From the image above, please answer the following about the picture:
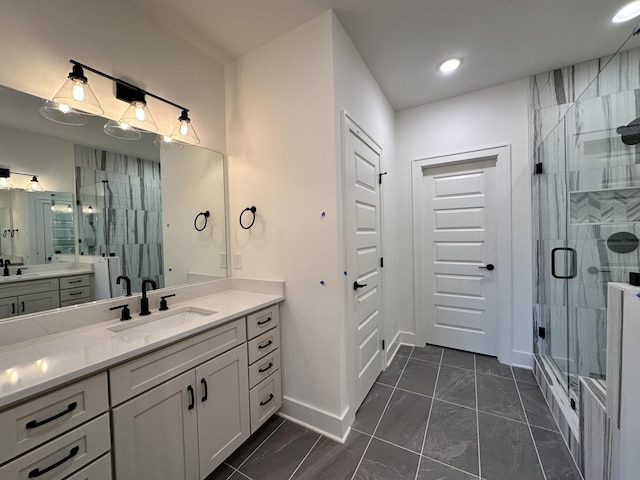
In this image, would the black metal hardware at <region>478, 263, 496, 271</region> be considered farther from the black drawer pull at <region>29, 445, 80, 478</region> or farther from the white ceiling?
the black drawer pull at <region>29, 445, 80, 478</region>

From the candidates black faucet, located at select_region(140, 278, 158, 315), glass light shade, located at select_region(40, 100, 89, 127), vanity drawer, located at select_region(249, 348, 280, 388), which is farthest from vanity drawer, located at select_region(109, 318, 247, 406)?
glass light shade, located at select_region(40, 100, 89, 127)

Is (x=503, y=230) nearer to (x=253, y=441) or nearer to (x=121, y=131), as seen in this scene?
(x=253, y=441)

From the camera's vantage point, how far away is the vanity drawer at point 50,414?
74cm

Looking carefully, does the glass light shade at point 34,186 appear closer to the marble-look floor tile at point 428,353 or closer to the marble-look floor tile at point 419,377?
the marble-look floor tile at point 419,377

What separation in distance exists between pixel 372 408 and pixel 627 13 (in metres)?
3.24

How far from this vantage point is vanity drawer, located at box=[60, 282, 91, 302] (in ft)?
4.21

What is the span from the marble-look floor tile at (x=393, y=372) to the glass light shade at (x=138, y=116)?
2663 millimetres

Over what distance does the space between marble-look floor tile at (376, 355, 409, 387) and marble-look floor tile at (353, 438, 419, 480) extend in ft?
2.28

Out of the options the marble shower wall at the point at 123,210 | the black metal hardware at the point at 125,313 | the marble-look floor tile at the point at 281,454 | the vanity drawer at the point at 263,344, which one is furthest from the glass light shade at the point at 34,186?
the marble-look floor tile at the point at 281,454

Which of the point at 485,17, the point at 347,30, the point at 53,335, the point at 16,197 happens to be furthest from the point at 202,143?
the point at 485,17

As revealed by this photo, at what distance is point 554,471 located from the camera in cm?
136

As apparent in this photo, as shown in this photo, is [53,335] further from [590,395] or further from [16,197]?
[590,395]

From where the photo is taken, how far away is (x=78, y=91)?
1246 millimetres

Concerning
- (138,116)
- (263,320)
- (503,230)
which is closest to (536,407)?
(503,230)
